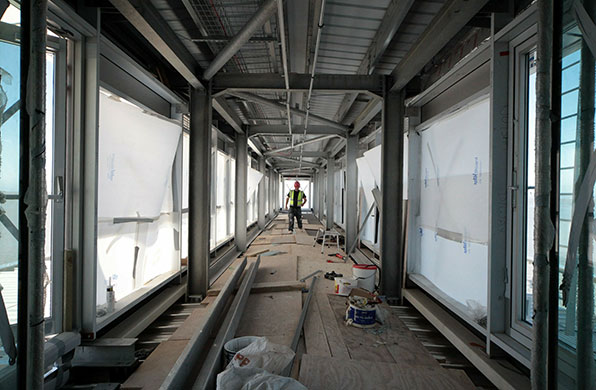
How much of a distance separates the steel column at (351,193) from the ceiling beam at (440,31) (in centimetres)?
336

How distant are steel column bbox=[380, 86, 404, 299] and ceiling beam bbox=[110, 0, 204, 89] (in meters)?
2.30

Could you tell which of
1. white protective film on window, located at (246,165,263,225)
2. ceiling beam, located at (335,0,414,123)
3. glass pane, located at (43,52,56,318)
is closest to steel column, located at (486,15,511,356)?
ceiling beam, located at (335,0,414,123)

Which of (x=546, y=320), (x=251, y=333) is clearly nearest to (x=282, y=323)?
(x=251, y=333)

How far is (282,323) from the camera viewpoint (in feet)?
10.7

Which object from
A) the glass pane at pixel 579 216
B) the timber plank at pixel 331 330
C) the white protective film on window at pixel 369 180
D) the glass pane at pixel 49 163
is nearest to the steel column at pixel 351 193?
the white protective film on window at pixel 369 180

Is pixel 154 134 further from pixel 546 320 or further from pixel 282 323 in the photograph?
pixel 546 320

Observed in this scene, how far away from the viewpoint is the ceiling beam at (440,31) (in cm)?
220

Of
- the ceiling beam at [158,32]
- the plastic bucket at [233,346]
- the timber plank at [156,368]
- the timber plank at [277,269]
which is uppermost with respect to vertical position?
the ceiling beam at [158,32]

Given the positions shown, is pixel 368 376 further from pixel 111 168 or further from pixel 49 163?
pixel 49 163

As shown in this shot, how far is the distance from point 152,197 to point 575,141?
10.9 ft

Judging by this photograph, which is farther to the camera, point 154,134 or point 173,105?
point 173,105

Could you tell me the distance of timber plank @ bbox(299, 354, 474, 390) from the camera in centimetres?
214

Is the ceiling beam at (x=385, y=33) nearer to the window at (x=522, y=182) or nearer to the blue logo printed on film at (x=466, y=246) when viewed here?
the window at (x=522, y=182)

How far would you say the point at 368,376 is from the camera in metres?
2.24
